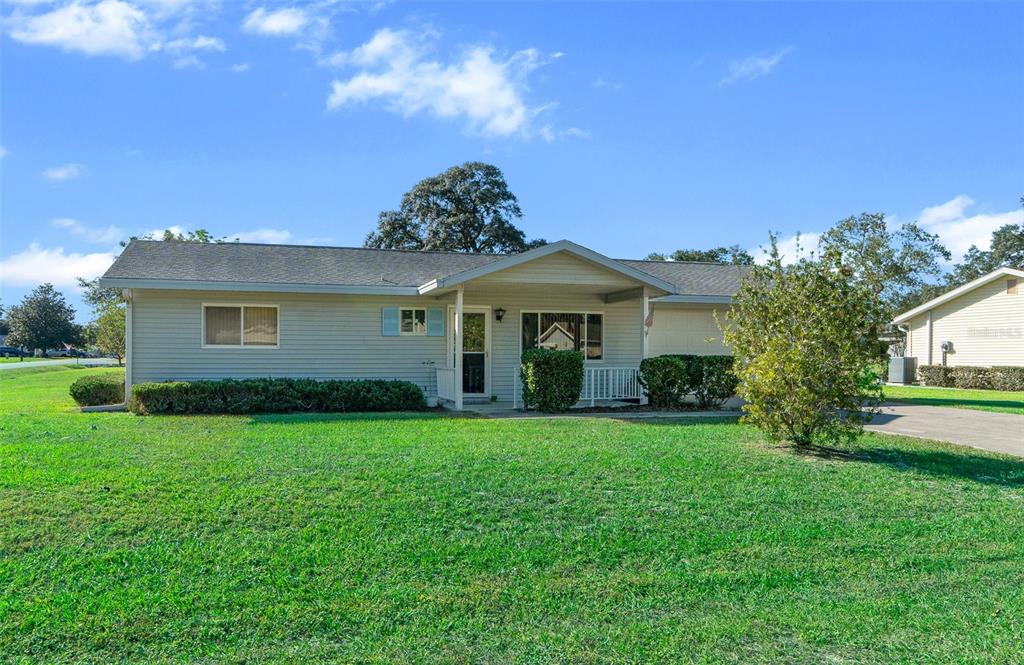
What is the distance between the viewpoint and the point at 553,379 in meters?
12.6

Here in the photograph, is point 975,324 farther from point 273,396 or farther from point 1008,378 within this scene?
point 273,396

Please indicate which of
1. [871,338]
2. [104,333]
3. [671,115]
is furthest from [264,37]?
Answer: [104,333]

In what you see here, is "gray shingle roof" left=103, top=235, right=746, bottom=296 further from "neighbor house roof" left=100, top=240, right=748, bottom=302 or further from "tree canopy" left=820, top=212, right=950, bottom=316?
"tree canopy" left=820, top=212, right=950, bottom=316

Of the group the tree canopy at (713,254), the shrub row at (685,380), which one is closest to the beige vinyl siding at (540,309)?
the shrub row at (685,380)

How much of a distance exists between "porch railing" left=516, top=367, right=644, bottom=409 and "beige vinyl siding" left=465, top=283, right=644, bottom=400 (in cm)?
87

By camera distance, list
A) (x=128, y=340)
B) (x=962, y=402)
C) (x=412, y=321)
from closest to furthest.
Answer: (x=128, y=340) < (x=412, y=321) < (x=962, y=402)

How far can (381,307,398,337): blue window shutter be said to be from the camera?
14.6 meters

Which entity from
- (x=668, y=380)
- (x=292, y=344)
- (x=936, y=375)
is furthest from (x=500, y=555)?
(x=936, y=375)

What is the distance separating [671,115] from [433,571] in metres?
11.1

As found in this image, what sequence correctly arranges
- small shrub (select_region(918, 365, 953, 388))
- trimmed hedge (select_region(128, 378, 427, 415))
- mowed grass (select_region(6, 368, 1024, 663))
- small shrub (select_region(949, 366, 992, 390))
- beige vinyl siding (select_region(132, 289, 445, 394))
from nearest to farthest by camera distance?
mowed grass (select_region(6, 368, 1024, 663))
trimmed hedge (select_region(128, 378, 427, 415))
beige vinyl siding (select_region(132, 289, 445, 394))
small shrub (select_region(949, 366, 992, 390))
small shrub (select_region(918, 365, 953, 388))

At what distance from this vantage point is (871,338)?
806 centimetres

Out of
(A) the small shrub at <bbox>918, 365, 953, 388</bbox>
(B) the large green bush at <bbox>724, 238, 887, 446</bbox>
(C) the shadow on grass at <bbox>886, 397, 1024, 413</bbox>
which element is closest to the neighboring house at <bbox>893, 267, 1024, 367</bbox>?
(A) the small shrub at <bbox>918, 365, 953, 388</bbox>

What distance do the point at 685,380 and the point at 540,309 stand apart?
3.59 m

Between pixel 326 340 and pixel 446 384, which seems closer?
pixel 446 384
